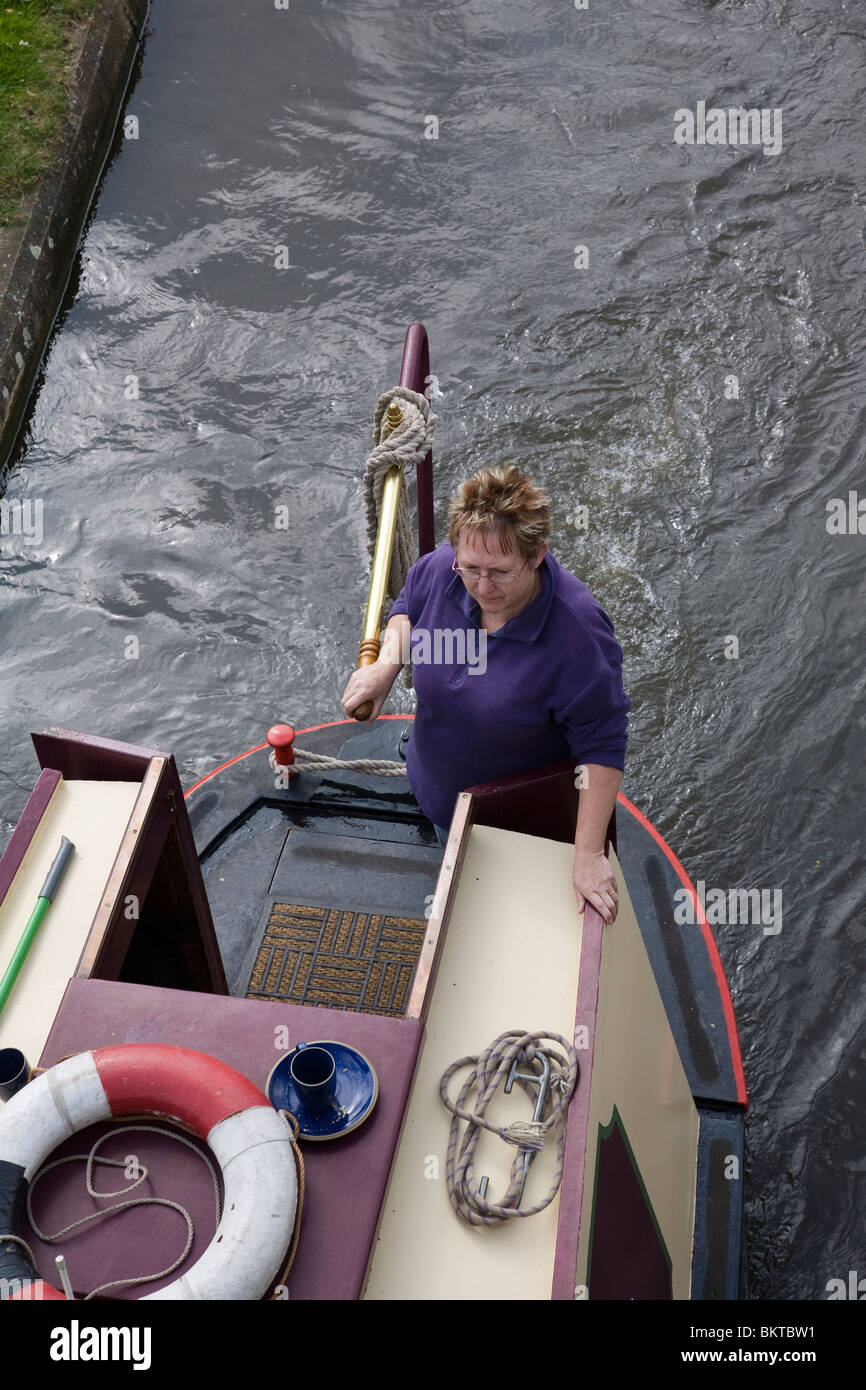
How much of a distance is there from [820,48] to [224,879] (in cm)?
621

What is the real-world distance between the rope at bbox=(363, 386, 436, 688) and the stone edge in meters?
3.12

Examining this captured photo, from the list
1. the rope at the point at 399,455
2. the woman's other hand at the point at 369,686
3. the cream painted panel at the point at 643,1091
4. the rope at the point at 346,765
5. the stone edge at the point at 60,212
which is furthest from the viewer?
the stone edge at the point at 60,212

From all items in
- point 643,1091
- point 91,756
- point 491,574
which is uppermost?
point 491,574

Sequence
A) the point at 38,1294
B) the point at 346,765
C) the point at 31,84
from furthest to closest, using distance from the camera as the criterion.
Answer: the point at 31,84
the point at 346,765
the point at 38,1294

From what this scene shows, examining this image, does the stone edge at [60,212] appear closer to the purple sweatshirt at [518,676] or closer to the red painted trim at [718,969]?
the red painted trim at [718,969]

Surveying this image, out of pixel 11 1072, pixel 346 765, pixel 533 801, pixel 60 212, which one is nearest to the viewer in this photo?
pixel 11 1072

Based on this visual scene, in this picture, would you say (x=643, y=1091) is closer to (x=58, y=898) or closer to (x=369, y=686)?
(x=369, y=686)

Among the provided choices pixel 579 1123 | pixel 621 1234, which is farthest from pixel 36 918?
pixel 621 1234

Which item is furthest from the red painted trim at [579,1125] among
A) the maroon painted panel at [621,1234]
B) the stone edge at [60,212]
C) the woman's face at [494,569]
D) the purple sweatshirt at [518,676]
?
the stone edge at [60,212]

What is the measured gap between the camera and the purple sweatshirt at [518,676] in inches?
87.0

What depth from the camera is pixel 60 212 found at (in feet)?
20.2

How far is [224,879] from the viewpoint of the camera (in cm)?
340

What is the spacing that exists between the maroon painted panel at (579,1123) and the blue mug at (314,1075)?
38 cm

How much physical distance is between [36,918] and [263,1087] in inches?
22.7
